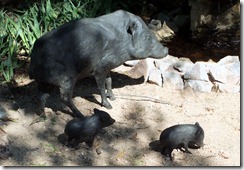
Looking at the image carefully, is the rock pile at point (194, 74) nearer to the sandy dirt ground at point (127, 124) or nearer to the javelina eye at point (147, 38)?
the sandy dirt ground at point (127, 124)

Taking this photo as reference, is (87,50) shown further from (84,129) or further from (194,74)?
(194,74)

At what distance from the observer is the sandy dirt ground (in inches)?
175

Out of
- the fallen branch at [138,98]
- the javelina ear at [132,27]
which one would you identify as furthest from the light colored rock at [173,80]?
the javelina ear at [132,27]

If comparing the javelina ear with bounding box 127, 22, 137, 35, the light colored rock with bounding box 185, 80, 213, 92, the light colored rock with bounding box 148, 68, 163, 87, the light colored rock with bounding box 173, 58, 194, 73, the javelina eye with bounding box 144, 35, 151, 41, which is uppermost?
the javelina ear with bounding box 127, 22, 137, 35

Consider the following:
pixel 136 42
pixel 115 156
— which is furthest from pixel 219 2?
pixel 115 156

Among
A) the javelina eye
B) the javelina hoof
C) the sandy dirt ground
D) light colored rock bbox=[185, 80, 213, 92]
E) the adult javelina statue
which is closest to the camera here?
the sandy dirt ground

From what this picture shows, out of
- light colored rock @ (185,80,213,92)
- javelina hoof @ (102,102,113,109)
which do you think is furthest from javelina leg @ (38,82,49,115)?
light colored rock @ (185,80,213,92)

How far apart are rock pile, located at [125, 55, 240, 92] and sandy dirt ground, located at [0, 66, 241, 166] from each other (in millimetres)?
92

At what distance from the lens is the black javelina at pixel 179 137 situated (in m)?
4.34

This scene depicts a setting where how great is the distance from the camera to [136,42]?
5.02 m

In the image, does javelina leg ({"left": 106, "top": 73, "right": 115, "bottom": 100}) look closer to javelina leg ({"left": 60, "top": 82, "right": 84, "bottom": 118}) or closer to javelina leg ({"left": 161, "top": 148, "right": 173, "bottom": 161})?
javelina leg ({"left": 60, "top": 82, "right": 84, "bottom": 118})

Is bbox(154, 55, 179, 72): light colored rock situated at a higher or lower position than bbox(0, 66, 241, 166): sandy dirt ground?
higher

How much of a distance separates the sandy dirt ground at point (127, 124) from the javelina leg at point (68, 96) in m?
0.18

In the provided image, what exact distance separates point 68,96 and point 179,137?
1186mm
